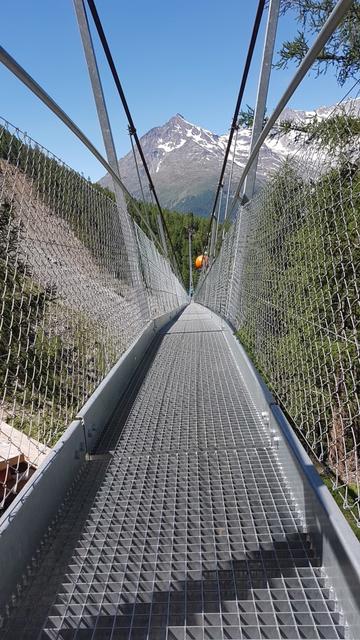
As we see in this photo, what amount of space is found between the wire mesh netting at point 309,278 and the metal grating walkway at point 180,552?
0.23 meters

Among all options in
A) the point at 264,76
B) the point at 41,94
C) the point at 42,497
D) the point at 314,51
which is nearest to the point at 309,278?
the point at 264,76

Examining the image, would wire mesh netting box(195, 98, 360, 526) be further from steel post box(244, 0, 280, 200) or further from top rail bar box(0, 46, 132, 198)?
top rail bar box(0, 46, 132, 198)

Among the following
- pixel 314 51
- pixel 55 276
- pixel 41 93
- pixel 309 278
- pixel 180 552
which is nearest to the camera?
pixel 180 552

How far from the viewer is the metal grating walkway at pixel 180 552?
930 millimetres

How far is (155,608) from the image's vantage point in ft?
3.23

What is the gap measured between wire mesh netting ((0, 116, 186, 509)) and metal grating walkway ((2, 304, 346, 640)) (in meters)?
0.34

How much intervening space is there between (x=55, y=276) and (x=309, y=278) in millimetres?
1350

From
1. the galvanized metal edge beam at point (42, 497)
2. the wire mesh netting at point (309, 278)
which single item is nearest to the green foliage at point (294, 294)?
the wire mesh netting at point (309, 278)

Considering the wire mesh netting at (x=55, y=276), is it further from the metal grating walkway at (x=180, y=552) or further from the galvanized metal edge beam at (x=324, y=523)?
the galvanized metal edge beam at (x=324, y=523)

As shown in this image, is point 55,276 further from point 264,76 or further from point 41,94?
point 264,76

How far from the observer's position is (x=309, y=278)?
2.65 metres

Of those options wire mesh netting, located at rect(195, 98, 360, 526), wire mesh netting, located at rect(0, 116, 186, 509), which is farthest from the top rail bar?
wire mesh netting, located at rect(195, 98, 360, 526)

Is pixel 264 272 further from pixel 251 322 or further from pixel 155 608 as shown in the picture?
pixel 155 608

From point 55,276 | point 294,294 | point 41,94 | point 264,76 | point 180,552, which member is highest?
point 264,76
